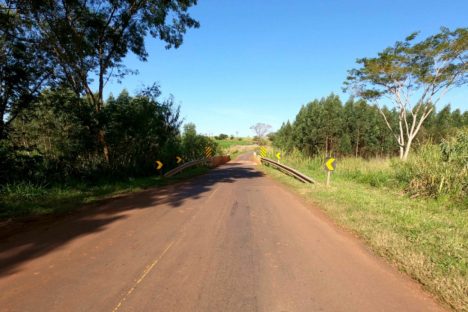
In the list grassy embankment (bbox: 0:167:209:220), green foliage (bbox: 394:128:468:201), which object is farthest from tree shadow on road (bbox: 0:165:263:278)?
green foliage (bbox: 394:128:468:201)

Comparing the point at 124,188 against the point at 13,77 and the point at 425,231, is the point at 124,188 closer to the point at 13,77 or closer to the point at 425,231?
the point at 13,77

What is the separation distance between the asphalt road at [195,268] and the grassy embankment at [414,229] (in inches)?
9.7

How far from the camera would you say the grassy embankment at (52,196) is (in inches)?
292

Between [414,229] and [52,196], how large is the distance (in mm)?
9578

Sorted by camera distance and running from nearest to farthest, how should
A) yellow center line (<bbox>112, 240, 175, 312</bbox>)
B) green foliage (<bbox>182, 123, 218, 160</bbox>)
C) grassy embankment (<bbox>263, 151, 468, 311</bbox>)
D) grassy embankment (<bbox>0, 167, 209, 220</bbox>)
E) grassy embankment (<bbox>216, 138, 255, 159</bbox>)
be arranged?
yellow center line (<bbox>112, 240, 175, 312</bbox>) < grassy embankment (<bbox>263, 151, 468, 311</bbox>) < grassy embankment (<bbox>0, 167, 209, 220</bbox>) < green foliage (<bbox>182, 123, 218, 160</bbox>) < grassy embankment (<bbox>216, 138, 255, 159</bbox>)

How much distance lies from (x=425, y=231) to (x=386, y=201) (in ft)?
9.80

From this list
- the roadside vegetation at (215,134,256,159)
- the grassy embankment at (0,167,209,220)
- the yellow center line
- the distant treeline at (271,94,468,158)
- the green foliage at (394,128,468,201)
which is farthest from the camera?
the roadside vegetation at (215,134,256,159)

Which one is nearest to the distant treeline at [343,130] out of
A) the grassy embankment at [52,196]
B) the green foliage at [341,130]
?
the green foliage at [341,130]

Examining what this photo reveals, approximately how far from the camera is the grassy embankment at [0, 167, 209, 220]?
7410 millimetres

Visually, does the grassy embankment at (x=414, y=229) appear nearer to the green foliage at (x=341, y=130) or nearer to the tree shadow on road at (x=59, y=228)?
the tree shadow on road at (x=59, y=228)

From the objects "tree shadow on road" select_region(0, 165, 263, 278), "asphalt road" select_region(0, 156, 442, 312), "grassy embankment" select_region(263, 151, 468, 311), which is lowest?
"grassy embankment" select_region(263, 151, 468, 311)

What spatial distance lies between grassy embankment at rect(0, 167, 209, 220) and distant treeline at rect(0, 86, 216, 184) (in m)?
0.87

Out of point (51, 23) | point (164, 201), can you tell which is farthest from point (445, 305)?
point (51, 23)

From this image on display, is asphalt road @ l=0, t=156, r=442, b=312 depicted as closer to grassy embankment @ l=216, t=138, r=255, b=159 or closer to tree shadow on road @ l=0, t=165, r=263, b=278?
tree shadow on road @ l=0, t=165, r=263, b=278
